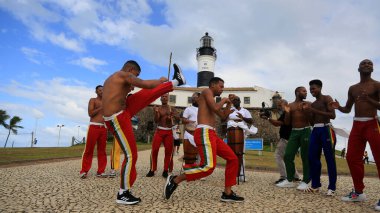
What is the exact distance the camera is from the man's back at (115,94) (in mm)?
4629

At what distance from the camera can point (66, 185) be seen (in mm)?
5820

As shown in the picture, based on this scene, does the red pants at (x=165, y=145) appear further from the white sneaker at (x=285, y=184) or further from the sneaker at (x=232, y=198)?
the sneaker at (x=232, y=198)

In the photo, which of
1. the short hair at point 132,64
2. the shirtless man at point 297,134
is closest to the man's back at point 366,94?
the shirtless man at point 297,134

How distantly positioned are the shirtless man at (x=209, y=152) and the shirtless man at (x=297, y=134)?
231 centimetres

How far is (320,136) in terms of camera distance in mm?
5883

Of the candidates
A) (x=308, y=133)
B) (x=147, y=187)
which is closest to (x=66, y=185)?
(x=147, y=187)

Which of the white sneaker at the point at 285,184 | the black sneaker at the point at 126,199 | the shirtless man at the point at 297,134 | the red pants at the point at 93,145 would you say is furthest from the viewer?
the red pants at the point at 93,145

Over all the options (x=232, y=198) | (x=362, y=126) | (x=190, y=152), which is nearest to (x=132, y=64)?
(x=232, y=198)

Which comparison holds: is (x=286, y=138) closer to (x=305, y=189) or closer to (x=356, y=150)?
(x=305, y=189)

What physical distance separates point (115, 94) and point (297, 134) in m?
4.27

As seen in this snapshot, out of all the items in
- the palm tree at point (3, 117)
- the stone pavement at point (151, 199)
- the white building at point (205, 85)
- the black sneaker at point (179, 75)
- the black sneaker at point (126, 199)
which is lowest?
the stone pavement at point (151, 199)

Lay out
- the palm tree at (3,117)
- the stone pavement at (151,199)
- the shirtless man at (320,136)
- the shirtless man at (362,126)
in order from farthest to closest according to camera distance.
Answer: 1. the palm tree at (3,117)
2. the shirtless man at (320,136)
3. the shirtless man at (362,126)
4. the stone pavement at (151,199)

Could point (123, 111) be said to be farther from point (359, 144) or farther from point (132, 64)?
point (359, 144)

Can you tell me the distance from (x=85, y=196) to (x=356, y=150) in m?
4.86
